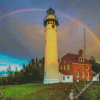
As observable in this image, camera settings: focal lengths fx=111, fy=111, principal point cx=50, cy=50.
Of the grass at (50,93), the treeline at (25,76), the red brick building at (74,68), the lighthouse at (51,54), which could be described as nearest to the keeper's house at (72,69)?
the red brick building at (74,68)

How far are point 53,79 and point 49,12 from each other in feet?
53.2

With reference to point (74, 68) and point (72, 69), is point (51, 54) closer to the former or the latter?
point (72, 69)

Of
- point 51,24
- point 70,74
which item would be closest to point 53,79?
point 70,74

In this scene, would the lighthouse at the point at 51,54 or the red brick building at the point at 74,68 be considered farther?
the red brick building at the point at 74,68

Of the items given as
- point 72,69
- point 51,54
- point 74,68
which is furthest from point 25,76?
point 74,68

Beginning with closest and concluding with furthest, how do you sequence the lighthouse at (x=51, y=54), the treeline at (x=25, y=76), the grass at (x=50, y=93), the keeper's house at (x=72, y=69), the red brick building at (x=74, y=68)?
1. the grass at (x=50, y=93)
2. the lighthouse at (x=51, y=54)
3. the keeper's house at (x=72, y=69)
4. the red brick building at (x=74, y=68)
5. the treeline at (x=25, y=76)

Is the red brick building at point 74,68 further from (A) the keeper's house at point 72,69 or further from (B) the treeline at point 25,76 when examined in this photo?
(B) the treeline at point 25,76

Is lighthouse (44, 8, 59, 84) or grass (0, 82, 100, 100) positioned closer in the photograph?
grass (0, 82, 100, 100)

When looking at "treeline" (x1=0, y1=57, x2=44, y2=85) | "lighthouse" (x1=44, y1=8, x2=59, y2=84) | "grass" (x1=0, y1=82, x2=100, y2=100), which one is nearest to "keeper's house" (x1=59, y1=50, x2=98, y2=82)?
"lighthouse" (x1=44, y1=8, x2=59, y2=84)

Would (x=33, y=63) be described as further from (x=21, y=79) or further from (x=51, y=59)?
(x=51, y=59)

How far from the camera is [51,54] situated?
81.9 ft

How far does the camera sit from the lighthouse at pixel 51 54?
2461 cm

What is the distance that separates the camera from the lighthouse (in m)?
24.6

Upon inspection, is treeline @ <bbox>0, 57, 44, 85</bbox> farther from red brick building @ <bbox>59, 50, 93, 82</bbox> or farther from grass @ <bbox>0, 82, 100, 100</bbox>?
grass @ <bbox>0, 82, 100, 100</bbox>
